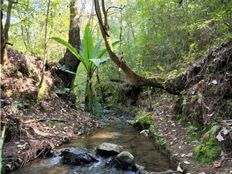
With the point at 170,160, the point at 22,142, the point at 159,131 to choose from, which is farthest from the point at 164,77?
the point at 22,142

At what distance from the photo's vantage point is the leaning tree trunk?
10602 millimetres

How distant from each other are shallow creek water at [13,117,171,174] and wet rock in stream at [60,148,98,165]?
11 centimetres

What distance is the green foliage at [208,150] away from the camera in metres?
3.99

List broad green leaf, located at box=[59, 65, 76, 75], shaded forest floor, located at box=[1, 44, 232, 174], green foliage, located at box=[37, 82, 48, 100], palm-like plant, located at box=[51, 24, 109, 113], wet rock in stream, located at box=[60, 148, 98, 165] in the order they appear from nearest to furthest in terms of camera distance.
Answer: shaded forest floor, located at box=[1, 44, 232, 174]
wet rock in stream, located at box=[60, 148, 98, 165]
green foliage, located at box=[37, 82, 48, 100]
palm-like plant, located at box=[51, 24, 109, 113]
broad green leaf, located at box=[59, 65, 76, 75]

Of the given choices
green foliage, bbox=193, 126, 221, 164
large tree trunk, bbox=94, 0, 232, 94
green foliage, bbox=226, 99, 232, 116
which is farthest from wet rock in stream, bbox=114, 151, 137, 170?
large tree trunk, bbox=94, 0, 232, 94

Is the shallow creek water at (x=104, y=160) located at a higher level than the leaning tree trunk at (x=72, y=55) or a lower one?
lower

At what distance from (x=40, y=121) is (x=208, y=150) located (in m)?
3.92

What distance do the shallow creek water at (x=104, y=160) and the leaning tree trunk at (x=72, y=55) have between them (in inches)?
135

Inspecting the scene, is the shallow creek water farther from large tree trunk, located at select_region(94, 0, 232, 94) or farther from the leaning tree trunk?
the leaning tree trunk

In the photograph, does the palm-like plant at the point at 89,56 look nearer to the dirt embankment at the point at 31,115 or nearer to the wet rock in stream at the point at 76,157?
the dirt embankment at the point at 31,115

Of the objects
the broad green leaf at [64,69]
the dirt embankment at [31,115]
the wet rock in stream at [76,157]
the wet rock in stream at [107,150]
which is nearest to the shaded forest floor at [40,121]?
the dirt embankment at [31,115]

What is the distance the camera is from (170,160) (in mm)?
4773

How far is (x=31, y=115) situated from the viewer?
6762 millimetres

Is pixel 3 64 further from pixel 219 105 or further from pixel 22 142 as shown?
pixel 219 105
